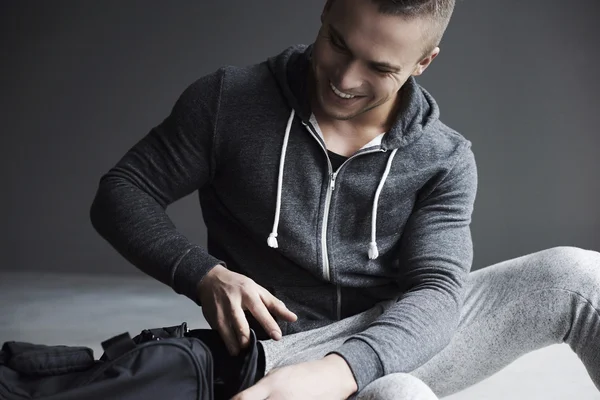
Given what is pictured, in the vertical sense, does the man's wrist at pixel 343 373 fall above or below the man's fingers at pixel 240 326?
below

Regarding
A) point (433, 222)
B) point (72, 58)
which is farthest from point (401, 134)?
point (72, 58)

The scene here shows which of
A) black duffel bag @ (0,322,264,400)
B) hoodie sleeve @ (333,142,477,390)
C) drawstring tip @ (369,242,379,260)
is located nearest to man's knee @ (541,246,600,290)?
hoodie sleeve @ (333,142,477,390)

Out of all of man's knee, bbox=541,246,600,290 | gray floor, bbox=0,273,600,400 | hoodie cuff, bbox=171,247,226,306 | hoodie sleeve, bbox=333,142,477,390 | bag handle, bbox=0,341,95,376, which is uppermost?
bag handle, bbox=0,341,95,376

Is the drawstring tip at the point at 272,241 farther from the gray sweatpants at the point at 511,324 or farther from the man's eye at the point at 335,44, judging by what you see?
the man's eye at the point at 335,44

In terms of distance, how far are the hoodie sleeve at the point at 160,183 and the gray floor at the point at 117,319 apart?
3.81 ft

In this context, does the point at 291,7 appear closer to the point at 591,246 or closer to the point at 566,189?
the point at 566,189

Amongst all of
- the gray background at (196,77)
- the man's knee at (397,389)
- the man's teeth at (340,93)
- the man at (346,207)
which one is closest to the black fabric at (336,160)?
the man at (346,207)

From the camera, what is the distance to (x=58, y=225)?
15.0 ft

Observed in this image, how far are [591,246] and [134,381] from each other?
3575mm

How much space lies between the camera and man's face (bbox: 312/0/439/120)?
1.41m

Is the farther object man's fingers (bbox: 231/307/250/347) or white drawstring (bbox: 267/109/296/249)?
white drawstring (bbox: 267/109/296/249)

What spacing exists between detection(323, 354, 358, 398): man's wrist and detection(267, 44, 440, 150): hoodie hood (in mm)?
484

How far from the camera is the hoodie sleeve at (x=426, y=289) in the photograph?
1246 millimetres

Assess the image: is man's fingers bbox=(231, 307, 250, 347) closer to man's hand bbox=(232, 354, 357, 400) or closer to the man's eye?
man's hand bbox=(232, 354, 357, 400)
